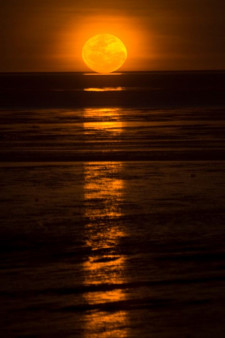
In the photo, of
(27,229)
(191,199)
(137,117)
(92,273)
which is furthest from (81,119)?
(92,273)

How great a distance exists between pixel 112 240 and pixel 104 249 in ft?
1.26

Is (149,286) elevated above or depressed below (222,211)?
below

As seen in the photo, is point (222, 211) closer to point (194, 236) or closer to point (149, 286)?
point (194, 236)

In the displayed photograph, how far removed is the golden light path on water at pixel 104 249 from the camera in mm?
6207

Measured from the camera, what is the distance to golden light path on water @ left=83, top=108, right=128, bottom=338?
621 cm

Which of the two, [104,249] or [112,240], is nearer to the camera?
[104,249]

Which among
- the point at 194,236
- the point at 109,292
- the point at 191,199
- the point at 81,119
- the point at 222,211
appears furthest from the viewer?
the point at 81,119

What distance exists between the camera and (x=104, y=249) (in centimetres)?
851

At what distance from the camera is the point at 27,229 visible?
9383 mm

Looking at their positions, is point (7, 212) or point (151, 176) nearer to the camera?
point (7, 212)

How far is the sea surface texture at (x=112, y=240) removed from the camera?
248 inches

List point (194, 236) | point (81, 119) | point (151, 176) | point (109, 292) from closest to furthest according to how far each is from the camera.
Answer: point (109, 292) < point (194, 236) < point (151, 176) < point (81, 119)

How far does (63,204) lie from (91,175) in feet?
8.43

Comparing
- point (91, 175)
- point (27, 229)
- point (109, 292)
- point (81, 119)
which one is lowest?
point (109, 292)
